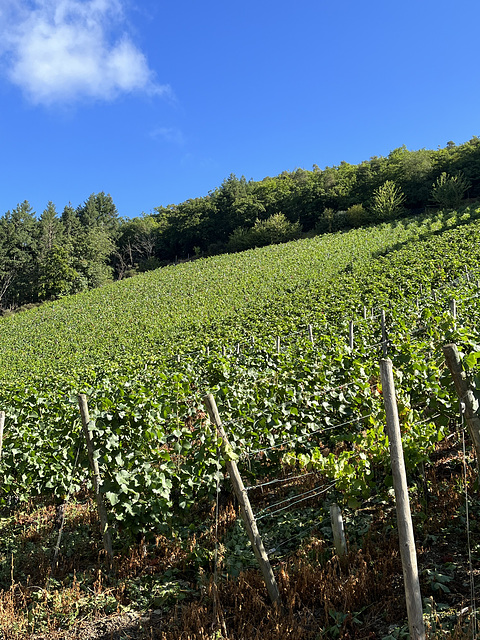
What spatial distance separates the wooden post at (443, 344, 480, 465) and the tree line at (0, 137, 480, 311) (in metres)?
44.5

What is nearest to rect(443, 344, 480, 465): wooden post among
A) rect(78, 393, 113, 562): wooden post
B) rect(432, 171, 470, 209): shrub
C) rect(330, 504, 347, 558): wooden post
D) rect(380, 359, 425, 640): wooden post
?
rect(380, 359, 425, 640): wooden post

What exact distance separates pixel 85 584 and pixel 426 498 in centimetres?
331

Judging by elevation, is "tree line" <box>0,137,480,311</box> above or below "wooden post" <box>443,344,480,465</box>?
above

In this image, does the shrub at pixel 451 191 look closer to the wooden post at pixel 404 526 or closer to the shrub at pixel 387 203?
the shrub at pixel 387 203

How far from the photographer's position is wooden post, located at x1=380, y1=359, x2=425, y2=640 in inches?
93.7

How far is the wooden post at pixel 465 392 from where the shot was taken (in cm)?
253

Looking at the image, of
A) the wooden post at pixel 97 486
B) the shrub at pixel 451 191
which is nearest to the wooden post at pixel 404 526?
the wooden post at pixel 97 486

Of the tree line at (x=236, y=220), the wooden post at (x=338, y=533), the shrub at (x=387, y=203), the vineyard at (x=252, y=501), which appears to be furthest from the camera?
the tree line at (x=236, y=220)

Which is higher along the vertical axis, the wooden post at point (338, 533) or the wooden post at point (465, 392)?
the wooden post at point (465, 392)

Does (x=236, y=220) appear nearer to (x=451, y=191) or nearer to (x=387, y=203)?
(x=387, y=203)

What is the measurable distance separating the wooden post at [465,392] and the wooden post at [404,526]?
1.22 feet

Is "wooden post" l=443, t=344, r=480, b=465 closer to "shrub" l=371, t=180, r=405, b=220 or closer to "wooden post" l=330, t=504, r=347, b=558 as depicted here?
"wooden post" l=330, t=504, r=347, b=558

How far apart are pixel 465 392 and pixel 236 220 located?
60107 millimetres

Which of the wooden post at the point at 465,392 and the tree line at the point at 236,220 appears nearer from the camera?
the wooden post at the point at 465,392
